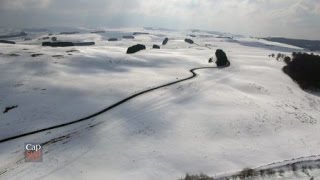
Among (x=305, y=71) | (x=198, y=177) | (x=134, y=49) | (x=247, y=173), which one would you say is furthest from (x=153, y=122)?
(x=134, y=49)

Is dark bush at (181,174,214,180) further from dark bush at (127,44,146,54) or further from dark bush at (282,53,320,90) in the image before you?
dark bush at (127,44,146,54)

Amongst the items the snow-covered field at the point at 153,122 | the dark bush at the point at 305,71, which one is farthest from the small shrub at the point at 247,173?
the dark bush at the point at 305,71

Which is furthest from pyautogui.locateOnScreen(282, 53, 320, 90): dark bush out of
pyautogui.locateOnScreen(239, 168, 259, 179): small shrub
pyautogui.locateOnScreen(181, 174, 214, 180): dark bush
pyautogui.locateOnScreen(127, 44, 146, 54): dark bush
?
pyautogui.locateOnScreen(181, 174, 214, 180): dark bush

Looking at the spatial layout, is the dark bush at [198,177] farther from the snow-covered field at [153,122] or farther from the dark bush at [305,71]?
the dark bush at [305,71]

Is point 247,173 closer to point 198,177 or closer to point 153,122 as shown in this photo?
point 198,177

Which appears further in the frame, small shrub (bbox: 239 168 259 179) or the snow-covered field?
the snow-covered field
